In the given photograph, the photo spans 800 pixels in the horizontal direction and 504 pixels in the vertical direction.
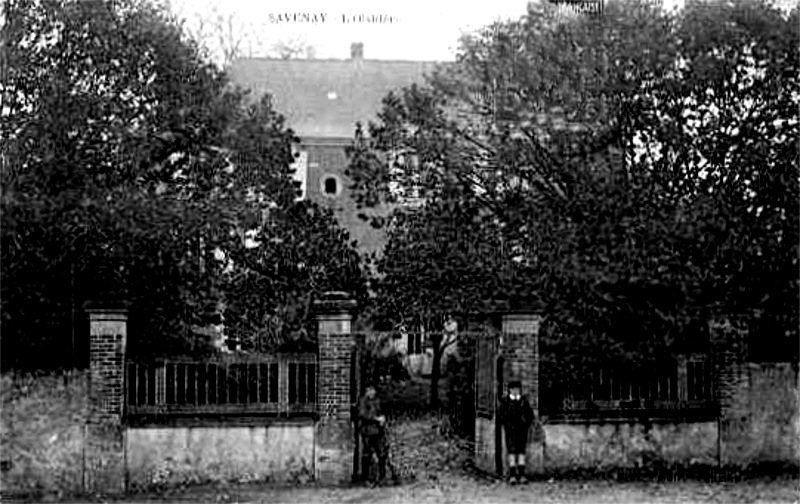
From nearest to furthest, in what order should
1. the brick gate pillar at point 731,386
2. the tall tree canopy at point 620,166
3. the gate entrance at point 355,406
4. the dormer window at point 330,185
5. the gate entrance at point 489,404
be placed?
the gate entrance at point 355,406 < the gate entrance at point 489,404 < the brick gate pillar at point 731,386 < the tall tree canopy at point 620,166 < the dormer window at point 330,185

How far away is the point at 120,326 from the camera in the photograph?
612 inches

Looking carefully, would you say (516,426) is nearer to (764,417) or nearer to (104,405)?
(764,417)

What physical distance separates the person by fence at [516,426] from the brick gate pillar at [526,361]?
0.99ft

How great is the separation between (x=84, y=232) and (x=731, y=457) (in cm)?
981

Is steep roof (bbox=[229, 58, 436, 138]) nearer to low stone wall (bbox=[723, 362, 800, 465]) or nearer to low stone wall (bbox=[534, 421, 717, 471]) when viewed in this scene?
low stone wall (bbox=[723, 362, 800, 465])

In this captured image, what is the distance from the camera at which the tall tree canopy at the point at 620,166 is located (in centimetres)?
1728

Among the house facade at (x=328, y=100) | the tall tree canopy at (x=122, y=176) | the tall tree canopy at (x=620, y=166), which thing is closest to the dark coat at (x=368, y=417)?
the tall tree canopy at (x=620, y=166)

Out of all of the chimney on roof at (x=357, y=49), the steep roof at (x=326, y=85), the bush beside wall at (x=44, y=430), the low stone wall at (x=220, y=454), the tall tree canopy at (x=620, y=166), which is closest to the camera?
the bush beside wall at (x=44, y=430)

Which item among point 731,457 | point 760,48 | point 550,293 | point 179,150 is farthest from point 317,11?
point 731,457

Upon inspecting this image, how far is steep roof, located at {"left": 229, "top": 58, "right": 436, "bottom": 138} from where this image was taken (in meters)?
39.8

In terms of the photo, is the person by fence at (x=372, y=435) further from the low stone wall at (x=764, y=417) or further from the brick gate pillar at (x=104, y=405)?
the low stone wall at (x=764, y=417)

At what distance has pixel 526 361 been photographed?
54.0 ft

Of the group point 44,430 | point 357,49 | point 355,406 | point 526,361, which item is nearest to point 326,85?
point 357,49

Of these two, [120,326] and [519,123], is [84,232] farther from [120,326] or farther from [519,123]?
[519,123]
